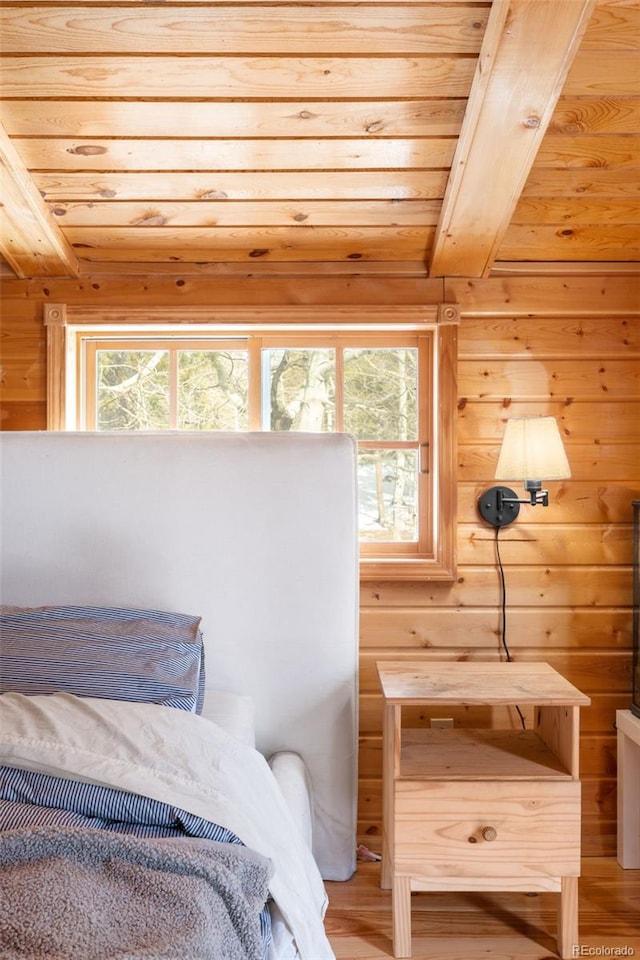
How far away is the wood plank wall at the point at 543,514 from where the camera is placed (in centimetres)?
234

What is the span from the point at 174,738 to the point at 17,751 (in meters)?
0.25

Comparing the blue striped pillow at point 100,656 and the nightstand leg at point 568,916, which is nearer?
the blue striped pillow at point 100,656

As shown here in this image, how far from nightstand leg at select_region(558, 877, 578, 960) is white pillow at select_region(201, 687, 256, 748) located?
0.82 metres

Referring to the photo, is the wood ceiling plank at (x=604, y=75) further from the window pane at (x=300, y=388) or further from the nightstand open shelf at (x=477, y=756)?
the nightstand open shelf at (x=477, y=756)

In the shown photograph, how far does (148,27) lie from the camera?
1.59 meters

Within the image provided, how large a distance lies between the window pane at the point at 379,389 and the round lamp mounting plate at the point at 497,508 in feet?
1.25

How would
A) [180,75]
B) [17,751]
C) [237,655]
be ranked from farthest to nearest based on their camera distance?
[237,655] < [180,75] < [17,751]

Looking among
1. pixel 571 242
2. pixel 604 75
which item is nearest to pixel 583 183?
pixel 571 242

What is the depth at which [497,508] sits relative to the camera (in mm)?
2330

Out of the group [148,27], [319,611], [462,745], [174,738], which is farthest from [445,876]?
[148,27]

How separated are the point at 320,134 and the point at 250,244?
1.70ft

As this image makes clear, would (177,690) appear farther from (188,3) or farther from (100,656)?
(188,3)

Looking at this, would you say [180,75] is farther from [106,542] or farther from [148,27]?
[106,542]

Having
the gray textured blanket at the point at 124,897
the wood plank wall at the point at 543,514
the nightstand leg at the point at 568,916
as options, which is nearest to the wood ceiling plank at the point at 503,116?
the wood plank wall at the point at 543,514
